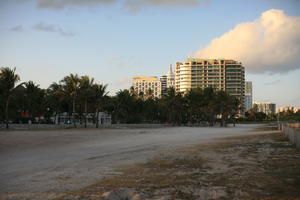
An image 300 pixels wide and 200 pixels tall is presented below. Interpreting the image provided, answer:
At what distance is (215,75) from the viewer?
568 feet

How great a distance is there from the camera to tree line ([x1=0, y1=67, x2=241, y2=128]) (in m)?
55.6

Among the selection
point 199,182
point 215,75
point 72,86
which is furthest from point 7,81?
point 215,75

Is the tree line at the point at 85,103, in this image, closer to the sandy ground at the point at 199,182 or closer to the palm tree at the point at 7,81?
the palm tree at the point at 7,81

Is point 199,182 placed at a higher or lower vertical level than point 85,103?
lower

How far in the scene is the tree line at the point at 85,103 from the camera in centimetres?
5559

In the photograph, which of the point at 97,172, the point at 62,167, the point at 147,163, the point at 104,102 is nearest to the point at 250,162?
the point at 147,163

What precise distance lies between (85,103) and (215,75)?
417 feet

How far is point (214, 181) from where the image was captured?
7625mm

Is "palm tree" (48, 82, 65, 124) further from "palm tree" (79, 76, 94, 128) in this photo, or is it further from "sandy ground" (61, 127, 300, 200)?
"sandy ground" (61, 127, 300, 200)

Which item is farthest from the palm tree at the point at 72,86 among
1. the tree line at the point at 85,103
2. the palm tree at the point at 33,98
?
the palm tree at the point at 33,98

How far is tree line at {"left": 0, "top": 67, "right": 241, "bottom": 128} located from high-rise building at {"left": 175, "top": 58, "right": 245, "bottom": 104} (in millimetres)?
65856

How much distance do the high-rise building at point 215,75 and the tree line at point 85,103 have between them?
65856mm

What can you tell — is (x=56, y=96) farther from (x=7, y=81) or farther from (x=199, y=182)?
(x=199, y=182)

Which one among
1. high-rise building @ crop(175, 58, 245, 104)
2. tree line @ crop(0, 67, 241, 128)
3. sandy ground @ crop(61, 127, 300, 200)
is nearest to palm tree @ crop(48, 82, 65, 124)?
tree line @ crop(0, 67, 241, 128)
